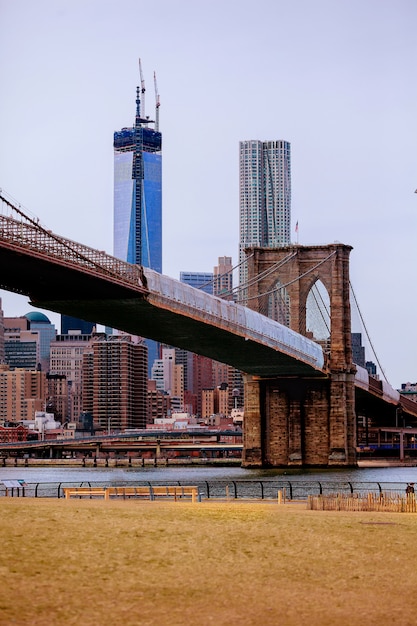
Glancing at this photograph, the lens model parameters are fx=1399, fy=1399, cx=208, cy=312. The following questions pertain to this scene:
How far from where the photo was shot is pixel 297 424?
11656 centimetres

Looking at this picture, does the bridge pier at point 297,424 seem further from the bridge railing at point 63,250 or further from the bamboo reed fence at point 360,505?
the bamboo reed fence at point 360,505

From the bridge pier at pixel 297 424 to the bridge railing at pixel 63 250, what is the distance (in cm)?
4144

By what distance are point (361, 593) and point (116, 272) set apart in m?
50.4

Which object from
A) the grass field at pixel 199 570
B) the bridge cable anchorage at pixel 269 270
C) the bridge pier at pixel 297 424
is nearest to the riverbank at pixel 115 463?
the bridge cable anchorage at pixel 269 270

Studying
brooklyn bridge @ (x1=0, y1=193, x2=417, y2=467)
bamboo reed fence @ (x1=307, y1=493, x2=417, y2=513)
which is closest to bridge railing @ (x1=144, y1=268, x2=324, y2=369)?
brooklyn bridge @ (x1=0, y1=193, x2=417, y2=467)

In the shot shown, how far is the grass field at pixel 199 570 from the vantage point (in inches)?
818

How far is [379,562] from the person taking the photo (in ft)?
85.3

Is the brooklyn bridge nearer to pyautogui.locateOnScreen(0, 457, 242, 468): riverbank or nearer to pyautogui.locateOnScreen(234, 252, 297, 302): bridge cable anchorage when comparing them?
pyautogui.locateOnScreen(234, 252, 297, 302): bridge cable anchorage

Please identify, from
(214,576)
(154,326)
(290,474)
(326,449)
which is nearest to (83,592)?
(214,576)

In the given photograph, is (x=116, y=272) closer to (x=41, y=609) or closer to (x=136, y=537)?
(x=136, y=537)

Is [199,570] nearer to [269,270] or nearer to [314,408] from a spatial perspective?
[314,408]

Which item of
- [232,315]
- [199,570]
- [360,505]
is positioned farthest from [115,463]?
[199,570]

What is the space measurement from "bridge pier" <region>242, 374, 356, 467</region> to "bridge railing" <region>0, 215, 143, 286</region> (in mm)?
41441

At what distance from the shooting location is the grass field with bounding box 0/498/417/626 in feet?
68.1
